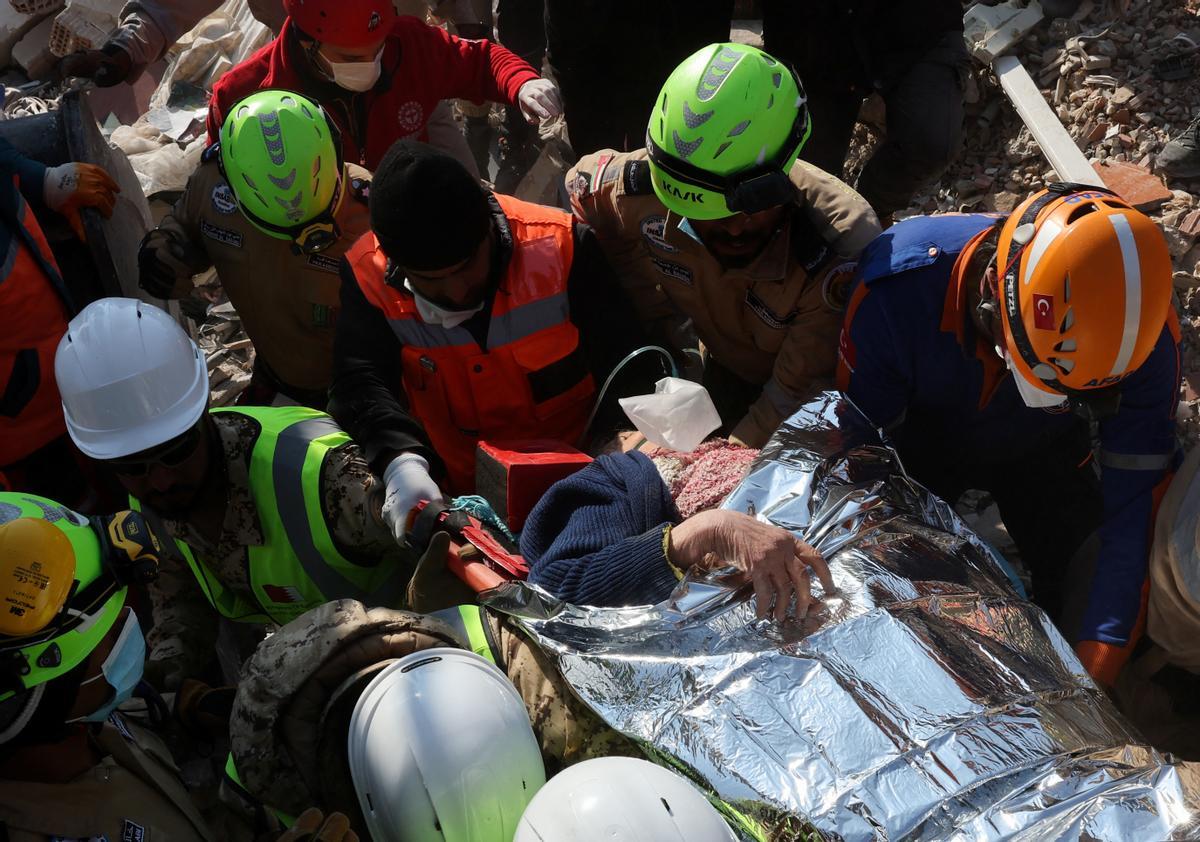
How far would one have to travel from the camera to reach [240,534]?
8.75 ft

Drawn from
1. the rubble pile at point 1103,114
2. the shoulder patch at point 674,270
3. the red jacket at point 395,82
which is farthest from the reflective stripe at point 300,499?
the rubble pile at point 1103,114

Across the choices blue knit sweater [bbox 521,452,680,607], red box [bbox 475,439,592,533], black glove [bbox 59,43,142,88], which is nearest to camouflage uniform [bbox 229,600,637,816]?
blue knit sweater [bbox 521,452,680,607]

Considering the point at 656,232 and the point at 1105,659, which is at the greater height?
the point at 656,232

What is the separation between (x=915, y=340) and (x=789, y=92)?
788 millimetres

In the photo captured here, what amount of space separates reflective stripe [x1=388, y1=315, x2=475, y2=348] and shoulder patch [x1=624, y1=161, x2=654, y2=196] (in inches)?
28.6

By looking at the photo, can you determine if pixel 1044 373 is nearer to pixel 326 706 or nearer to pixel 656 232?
pixel 656 232

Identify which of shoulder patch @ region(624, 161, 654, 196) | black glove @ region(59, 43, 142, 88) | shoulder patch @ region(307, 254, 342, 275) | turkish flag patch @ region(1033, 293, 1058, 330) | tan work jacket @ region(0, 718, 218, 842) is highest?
turkish flag patch @ region(1033, 293, 1058, 330)

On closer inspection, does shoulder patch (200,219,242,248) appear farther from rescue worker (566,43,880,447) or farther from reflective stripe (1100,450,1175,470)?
reflective stripe (1100,450,1175,470)

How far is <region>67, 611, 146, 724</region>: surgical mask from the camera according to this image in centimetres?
203

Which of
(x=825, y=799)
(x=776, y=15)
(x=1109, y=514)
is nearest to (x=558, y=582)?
(x=825, y=799)

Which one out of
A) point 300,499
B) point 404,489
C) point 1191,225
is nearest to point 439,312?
point 404,489

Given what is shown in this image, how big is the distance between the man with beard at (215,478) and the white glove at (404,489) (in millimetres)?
42

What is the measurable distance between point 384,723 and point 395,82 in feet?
9.75

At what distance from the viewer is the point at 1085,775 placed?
1.91 m
